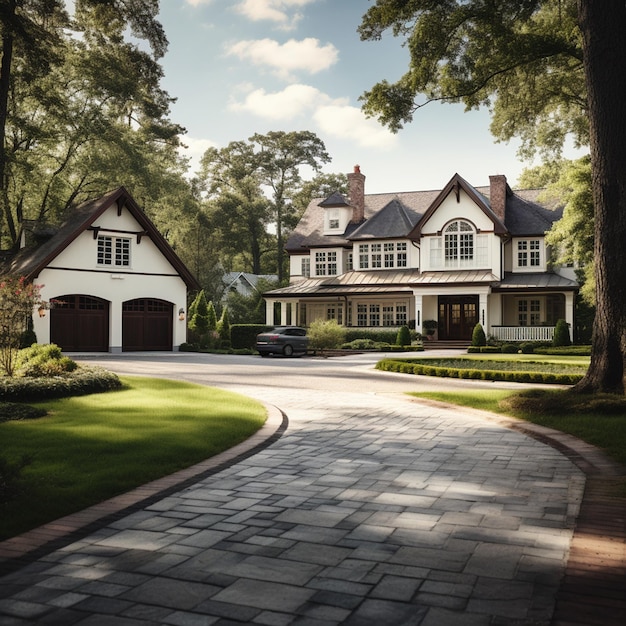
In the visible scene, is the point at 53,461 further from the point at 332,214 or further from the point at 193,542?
the point at 332,214

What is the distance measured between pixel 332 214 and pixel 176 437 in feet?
A: 120

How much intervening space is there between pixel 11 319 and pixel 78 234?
17067 mm

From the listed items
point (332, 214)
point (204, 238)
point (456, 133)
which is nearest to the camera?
point (456, 133)

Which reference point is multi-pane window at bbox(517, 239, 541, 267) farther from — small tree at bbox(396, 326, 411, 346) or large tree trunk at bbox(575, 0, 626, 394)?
large tree trunk at bbox(575, 0, 626, 394)

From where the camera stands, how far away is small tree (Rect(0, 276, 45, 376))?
48.0 ft

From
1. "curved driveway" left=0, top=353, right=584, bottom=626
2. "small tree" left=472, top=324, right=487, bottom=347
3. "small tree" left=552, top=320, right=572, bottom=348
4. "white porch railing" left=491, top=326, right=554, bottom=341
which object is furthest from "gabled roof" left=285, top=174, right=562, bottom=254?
"curved driveway" left=0, top=353, right=584, bottom=626

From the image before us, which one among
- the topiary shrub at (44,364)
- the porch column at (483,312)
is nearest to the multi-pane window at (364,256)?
the porch column at (483,312)

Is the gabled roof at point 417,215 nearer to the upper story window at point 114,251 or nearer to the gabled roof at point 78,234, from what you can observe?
the gabled roof at point 78,234

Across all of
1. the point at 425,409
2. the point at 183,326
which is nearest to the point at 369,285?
the point at 183,326

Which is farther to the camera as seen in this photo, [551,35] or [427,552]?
[551,35]

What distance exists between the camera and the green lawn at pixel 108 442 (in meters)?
5.62

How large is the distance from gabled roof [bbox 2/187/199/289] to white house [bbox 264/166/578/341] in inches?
312

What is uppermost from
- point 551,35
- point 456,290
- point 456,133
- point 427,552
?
point 551,35

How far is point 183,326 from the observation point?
3569 centimetres
